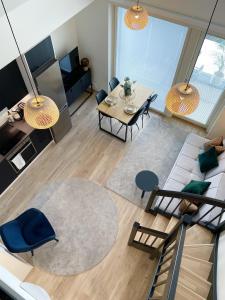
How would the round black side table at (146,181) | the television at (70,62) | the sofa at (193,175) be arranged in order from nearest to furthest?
the sofa at (193,175) < the round black side table at (146,181) < the television at (70,62)

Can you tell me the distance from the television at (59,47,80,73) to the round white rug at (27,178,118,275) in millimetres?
2657

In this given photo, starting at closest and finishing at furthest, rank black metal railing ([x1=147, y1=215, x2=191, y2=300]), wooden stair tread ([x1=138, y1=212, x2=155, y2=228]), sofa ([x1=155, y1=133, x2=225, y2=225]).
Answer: black metal railing ([x1=147, y1=215, x2=191, y2=300]) → sofa ([x1=155, y1=133, x2=225, y2=225]) → wooden stair tread ([x1=138, y1=212, x2=155, y2=228])

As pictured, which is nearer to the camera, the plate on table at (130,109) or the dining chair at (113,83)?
the plate on table at (130,109)

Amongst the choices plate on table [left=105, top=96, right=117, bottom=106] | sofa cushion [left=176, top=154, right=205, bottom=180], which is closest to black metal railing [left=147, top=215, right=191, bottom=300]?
sofa cushion [left=176, top=154, right=205, bottom=180]

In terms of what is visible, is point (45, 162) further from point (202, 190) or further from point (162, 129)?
point (202, 190)

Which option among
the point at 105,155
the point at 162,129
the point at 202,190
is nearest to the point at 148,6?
the point at 162,129

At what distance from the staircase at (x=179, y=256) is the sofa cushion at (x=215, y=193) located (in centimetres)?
21

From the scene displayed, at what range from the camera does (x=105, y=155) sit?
5715mm

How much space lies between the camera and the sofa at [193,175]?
3.97 meters

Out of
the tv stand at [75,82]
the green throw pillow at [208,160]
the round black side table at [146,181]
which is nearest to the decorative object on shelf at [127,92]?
the tv stand at [75,82]

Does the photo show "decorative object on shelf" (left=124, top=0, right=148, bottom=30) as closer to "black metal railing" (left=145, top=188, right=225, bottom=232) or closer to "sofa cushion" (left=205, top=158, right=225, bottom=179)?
"black metal railing" (left=145, top=188, right=225, bottom=232)

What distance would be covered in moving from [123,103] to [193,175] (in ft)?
7.26

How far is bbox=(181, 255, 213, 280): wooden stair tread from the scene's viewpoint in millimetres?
3328

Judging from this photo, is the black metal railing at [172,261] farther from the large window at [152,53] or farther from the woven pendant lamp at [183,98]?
the large window at [152,53]
